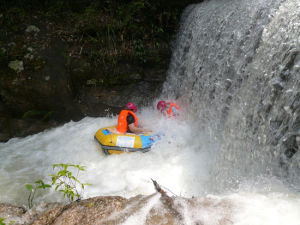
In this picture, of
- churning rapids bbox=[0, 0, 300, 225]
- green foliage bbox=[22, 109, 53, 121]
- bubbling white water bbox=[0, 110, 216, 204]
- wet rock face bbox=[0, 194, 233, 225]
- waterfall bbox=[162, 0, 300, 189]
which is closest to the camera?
wet rock face bbox=[0, 194, 233, 225]

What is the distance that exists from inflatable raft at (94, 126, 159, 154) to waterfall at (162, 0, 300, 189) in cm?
112

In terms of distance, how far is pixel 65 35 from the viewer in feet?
19.3

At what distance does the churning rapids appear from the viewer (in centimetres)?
222

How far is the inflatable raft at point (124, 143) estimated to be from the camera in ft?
13.4

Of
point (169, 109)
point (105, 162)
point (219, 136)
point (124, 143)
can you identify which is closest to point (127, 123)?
point (124, 143)

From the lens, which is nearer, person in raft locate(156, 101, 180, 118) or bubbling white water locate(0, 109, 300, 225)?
bubbling white water locate(0, 109, 300, 225)

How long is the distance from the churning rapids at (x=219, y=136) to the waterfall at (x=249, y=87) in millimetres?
12

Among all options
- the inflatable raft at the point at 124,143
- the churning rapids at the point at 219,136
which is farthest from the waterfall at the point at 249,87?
the inflatable raft at the point at 124,143

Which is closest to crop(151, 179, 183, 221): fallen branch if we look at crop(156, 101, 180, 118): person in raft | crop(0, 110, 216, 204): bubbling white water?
crop(0, 110, 216, 204): bubbling white water

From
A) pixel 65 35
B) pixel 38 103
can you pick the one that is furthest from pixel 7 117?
pixel 65 35

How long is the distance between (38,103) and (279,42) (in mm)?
4957

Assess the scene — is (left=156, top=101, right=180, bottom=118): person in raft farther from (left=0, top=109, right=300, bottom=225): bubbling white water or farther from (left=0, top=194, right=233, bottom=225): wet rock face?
(left=0, top=194, right=233, bottom=225): wet rock face

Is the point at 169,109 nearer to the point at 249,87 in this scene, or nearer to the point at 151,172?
the point at 151,172

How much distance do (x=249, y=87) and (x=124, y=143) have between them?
7.33 ft
